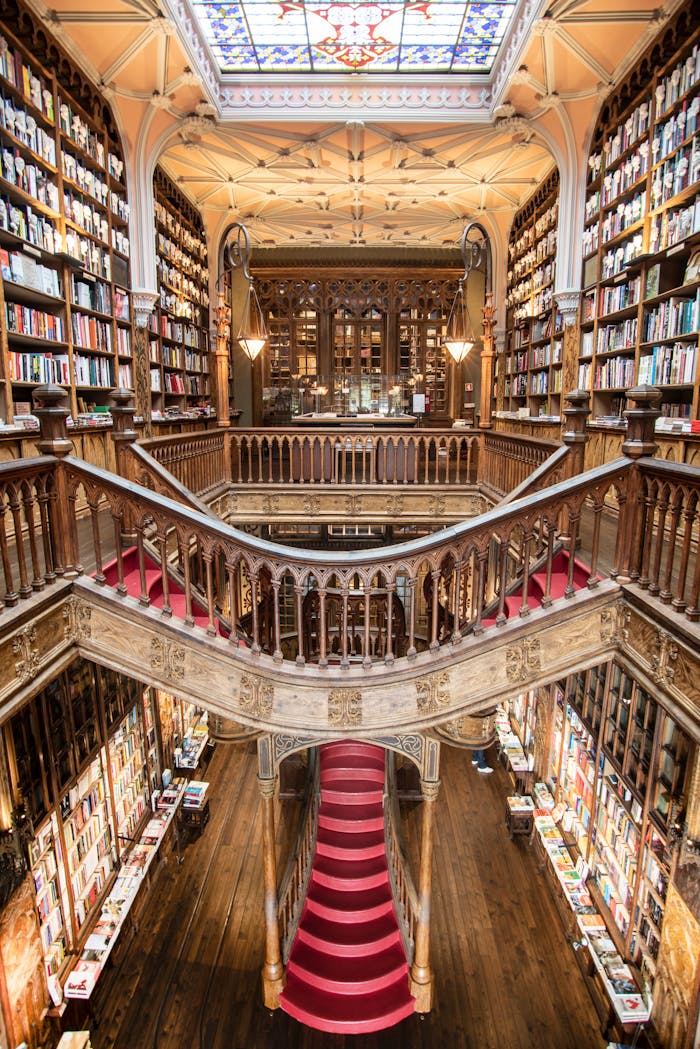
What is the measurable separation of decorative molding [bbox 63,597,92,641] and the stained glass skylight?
6.07 m

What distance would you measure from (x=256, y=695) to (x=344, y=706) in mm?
524

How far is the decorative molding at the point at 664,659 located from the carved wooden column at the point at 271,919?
8.61 feet

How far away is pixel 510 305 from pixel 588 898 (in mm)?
8607

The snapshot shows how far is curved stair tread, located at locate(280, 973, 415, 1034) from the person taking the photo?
13.4ft

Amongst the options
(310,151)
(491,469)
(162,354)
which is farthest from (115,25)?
(491,469)

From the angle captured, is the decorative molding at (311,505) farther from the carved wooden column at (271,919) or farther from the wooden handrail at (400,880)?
the carved wooden column at (271,919)

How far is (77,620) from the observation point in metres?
3.19

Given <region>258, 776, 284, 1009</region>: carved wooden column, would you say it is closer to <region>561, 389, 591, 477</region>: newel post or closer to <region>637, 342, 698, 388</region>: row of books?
<region>561, 389, 591, 477</region>: newel post

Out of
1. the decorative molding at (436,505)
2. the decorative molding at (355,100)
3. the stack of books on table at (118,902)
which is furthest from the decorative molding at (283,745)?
the decorative molding at (355,100)

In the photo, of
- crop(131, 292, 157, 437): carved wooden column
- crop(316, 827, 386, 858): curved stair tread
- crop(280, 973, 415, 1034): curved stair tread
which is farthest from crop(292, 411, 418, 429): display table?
crop(280, 973, 415, 1034): curved stair tread

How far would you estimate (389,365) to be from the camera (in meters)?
12.9

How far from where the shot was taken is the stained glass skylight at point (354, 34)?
593 cm

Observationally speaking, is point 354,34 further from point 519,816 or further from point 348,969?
point 348,969

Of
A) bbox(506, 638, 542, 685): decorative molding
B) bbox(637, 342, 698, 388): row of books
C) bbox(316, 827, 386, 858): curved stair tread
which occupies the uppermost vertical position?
bbox(637, 342, 698, 388): row of books
